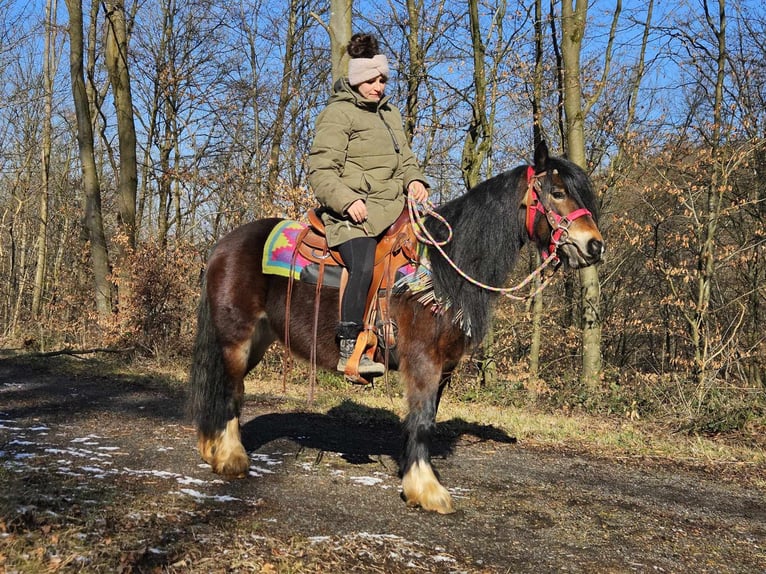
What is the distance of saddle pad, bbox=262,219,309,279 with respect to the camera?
4941 millimetres

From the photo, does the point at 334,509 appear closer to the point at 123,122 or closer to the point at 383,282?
the point at 383,282

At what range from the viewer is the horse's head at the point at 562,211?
4059 mm

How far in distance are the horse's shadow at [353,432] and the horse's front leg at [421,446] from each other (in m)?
1.00

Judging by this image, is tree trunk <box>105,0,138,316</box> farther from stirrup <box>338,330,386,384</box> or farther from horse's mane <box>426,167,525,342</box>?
horse's mane <box>426,167,525,342</box>

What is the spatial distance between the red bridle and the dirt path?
1.85m

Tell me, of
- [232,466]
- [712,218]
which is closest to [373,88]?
[232,466]

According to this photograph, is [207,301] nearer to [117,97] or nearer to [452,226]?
[452,226]

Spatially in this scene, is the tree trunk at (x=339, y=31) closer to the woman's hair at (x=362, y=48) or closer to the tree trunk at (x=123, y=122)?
the woman's hair at (x=362, y=48)

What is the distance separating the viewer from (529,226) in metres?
4.35

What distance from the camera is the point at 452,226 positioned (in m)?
4.60

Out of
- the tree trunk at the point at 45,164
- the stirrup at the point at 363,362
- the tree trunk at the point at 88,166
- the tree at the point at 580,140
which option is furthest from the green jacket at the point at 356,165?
the tree trunk at the point at 45,164

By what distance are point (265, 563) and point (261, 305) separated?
257cm

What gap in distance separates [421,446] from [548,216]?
1.82 m

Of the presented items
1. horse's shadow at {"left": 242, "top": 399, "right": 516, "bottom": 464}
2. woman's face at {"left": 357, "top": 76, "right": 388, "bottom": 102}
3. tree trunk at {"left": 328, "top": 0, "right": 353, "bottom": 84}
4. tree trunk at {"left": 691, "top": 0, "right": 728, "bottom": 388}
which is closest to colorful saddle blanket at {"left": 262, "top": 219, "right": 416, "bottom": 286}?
woman's face at {"left": 357, "top": 76, "right": 388, "bottom": 102}
